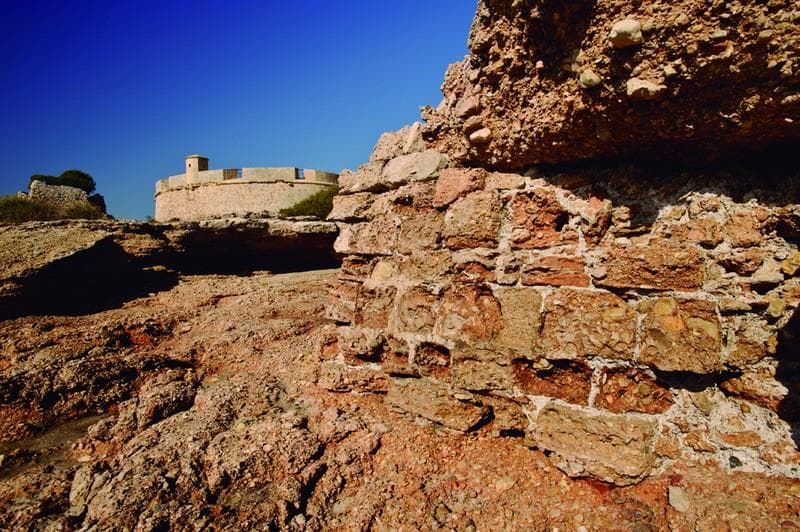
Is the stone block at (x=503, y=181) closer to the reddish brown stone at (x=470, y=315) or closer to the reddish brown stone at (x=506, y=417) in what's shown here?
the reddish brown stone at (x=470, y=315)

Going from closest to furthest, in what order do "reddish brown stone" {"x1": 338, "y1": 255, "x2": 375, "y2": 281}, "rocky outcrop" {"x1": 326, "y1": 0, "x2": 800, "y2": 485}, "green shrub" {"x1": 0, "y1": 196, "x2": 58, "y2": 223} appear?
"rocky outcrop" {"x1": 326, "y1": 0, "x2": 800, "y2": 485} → "reddish brown stone" {"x1": 338, "y1": 255, "x2": 375, "y2": 281} → "green shrub" {"x1": 0, "y1": 196, "x2": 58, "y2": 223}

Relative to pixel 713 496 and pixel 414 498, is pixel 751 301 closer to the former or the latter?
pixel 713 496

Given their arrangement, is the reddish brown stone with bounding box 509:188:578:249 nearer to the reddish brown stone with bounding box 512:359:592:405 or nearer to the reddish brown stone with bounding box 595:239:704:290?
the reddish brown stone with bounding box 595:239:704:290

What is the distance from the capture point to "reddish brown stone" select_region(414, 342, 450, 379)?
7.04 feet

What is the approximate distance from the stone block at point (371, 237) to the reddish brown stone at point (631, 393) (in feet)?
4.16

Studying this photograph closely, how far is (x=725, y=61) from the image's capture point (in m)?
1.28

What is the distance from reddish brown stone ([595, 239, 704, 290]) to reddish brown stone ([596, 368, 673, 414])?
341mm

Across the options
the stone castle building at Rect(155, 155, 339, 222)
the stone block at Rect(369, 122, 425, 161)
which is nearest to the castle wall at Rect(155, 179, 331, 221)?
the stone castle building at Rect(155, 155, 339, 222)

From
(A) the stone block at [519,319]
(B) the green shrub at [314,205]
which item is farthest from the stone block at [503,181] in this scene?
(B) the green shrub at [314,205]

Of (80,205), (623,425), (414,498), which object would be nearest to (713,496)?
(623,425)

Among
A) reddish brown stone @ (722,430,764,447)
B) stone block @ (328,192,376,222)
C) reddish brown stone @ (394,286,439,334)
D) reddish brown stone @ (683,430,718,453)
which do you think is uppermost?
stone block @ (328,192,376,222)

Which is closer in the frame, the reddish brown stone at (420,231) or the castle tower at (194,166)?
the reddish brown stone at (420,231)

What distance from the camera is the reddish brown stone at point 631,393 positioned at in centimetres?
161

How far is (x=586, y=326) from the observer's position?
5.69 feet
